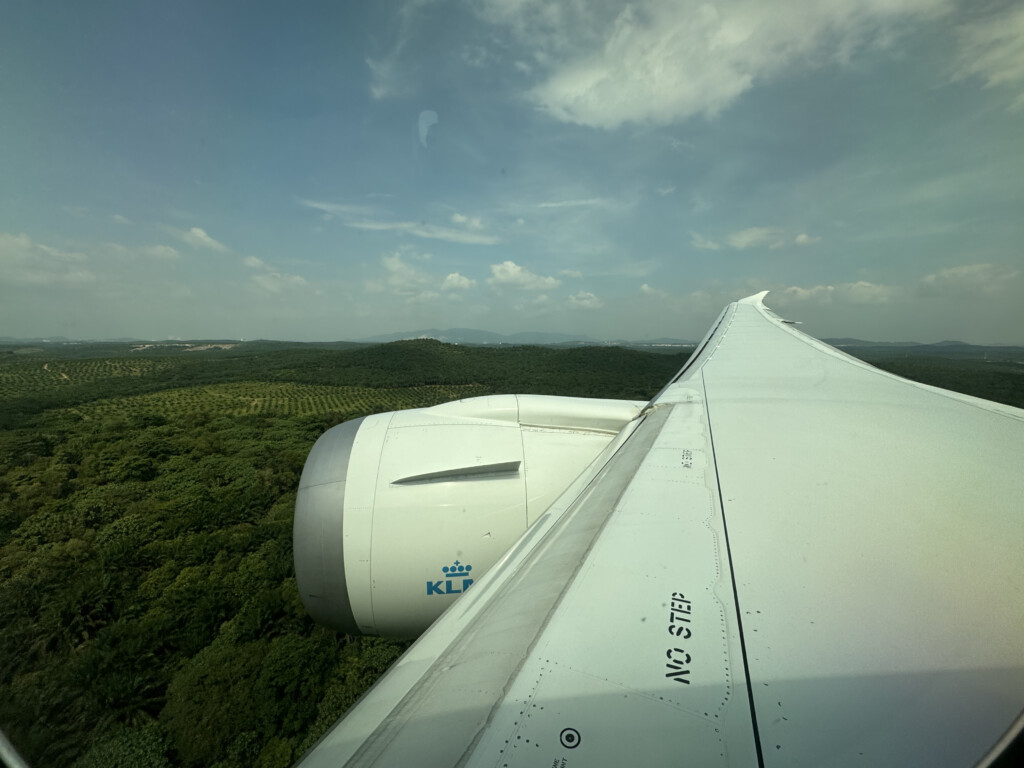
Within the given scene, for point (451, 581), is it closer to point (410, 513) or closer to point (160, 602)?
point (410, 513)

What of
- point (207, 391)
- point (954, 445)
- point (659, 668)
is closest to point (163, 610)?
point (659, 668)

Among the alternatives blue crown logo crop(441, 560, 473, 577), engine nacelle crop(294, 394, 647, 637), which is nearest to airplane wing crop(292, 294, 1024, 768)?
engine nacelle crop(294, 394, 647, 637)

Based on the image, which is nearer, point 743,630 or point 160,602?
point 743,630

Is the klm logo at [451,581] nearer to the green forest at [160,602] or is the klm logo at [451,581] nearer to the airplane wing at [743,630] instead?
the airplane wing at [743,630]

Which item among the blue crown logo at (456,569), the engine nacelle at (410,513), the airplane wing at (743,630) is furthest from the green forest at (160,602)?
the airplane wing at (743,630)

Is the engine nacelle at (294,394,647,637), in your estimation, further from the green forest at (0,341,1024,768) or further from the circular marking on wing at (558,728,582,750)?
the circular marking on wing at (558,728,582,750)

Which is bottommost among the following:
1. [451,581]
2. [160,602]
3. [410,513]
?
[160,602]

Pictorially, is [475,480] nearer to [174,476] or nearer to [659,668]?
[659,668]

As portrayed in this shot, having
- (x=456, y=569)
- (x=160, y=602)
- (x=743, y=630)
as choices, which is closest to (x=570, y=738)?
(x=743, y=630)

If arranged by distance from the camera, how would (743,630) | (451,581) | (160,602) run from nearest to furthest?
(743,630) < (451,581) < (160,602)
